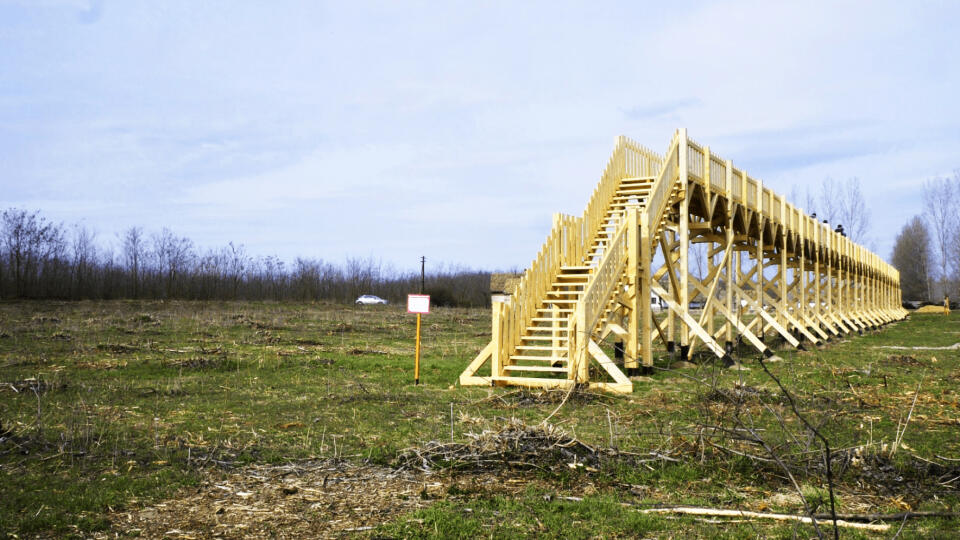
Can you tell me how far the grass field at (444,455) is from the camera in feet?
15.3

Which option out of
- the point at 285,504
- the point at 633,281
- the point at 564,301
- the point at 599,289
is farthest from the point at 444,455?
the point at 633,281

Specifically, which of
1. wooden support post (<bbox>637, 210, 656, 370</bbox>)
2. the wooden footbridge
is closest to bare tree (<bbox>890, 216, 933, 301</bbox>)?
the wooden footbridge

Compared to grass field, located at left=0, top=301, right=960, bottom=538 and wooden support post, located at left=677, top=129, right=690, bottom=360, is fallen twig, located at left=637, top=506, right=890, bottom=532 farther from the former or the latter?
wooden support post, located at left=677, top=129, right=690, bottom=360

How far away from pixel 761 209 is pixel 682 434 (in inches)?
A: 549

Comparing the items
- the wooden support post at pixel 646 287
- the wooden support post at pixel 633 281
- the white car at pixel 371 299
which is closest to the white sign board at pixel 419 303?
the wooden support post at pixel 633 281

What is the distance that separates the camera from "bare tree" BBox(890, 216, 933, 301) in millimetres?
71812

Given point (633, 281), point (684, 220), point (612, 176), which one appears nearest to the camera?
point (633, 281)

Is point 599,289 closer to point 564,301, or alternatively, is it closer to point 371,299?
point 564,301

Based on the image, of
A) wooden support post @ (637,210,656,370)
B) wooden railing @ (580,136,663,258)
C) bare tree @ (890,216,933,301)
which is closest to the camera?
wooden support post @ (637,210,656,370)

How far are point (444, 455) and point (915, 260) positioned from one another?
84567mm

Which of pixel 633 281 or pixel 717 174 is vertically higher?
pixel 717 174

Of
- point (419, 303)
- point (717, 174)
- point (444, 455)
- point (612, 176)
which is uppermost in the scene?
point (717, 174)

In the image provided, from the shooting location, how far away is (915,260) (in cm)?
7544

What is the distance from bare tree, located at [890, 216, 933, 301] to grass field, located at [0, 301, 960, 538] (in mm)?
71287
